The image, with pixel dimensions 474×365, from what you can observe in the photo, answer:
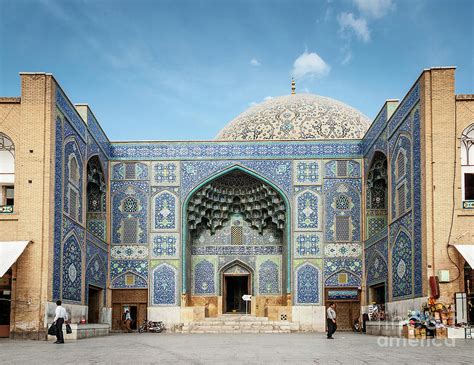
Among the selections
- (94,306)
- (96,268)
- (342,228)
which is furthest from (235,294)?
(96,268)

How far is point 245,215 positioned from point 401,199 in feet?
22.3

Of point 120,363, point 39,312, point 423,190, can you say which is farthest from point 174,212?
point 120,363

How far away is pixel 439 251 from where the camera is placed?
1271 cm

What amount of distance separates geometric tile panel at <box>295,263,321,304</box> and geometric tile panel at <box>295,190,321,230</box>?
1.12 metres

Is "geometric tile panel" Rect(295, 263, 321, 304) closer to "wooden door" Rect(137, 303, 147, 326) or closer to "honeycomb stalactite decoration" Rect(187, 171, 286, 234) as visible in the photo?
"honeycomb stalactite decoration" Rect(187, 171, 286, 234)

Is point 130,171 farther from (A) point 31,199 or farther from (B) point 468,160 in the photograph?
(B) point 468,160

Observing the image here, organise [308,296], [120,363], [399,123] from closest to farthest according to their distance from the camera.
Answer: [120,363], [399,123], [308,296]

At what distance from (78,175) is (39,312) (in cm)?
408

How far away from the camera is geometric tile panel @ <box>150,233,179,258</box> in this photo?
19344mm

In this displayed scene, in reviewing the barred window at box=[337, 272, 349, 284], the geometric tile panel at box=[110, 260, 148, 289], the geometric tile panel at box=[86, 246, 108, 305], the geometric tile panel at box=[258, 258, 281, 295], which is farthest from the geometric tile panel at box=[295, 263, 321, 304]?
the geometric tile panel at box=[86, 246, 108, 305]

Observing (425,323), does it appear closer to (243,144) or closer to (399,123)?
(399,123)

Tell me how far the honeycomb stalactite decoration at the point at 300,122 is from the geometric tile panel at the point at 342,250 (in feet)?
11.5

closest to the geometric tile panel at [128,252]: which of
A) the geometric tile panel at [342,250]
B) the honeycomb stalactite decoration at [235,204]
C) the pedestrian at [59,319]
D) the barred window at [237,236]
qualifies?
the honeycomb stalactite decoration at [235,204]

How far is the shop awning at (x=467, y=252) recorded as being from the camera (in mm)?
12315
